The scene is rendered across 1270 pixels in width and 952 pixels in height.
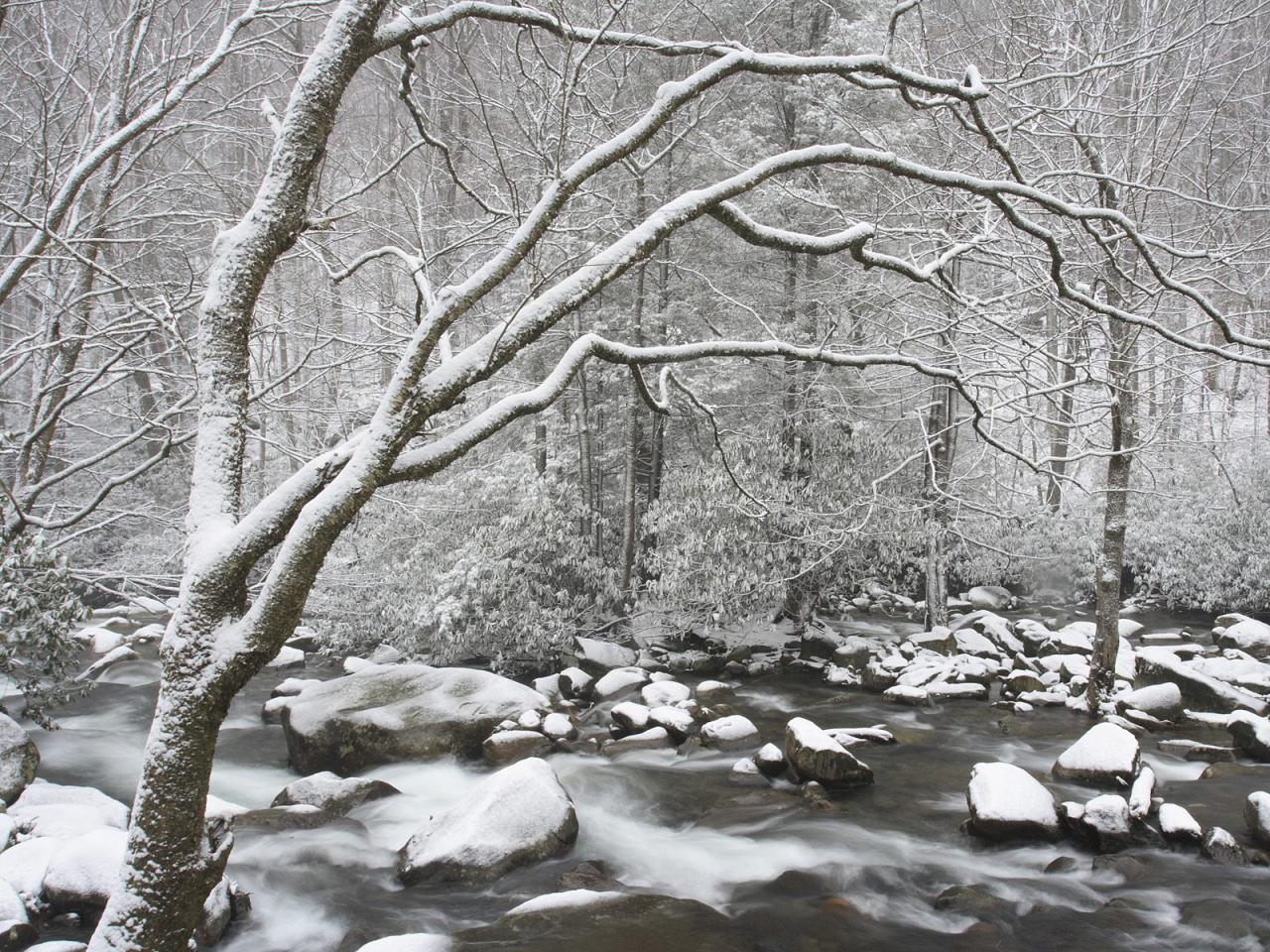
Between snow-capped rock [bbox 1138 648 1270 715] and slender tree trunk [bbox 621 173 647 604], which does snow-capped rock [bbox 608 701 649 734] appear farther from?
snow-capped rock [bbox 1138 648 1270 715]

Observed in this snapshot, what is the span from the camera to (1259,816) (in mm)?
5637

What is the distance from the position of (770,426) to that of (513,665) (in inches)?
211

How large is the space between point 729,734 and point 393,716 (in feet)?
11.2

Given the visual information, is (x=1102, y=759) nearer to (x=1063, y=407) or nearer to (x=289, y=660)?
(x=1063, y=407)

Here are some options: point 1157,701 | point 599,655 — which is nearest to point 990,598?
point 1157,701

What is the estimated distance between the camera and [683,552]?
1173cm

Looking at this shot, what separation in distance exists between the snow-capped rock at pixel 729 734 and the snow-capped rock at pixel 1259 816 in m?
4.07

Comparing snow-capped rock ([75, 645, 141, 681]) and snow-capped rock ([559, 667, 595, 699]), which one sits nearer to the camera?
snow-capped rock ([559, 667, 595, 699])

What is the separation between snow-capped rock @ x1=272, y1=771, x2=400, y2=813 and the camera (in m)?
6.68

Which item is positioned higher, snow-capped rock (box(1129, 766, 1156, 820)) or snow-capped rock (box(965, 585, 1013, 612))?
snow-capped rock (box(1129, 766, 1156, 820))

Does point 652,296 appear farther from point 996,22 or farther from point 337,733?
point 337,733

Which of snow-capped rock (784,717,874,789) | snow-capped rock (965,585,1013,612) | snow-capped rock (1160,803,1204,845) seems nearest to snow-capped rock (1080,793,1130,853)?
snow-capped rock (1160,803,1204,845)

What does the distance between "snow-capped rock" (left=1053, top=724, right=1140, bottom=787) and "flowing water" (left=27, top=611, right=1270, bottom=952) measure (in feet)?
0.94

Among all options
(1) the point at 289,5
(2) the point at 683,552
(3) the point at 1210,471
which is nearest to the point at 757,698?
(2) the point at 683,552
